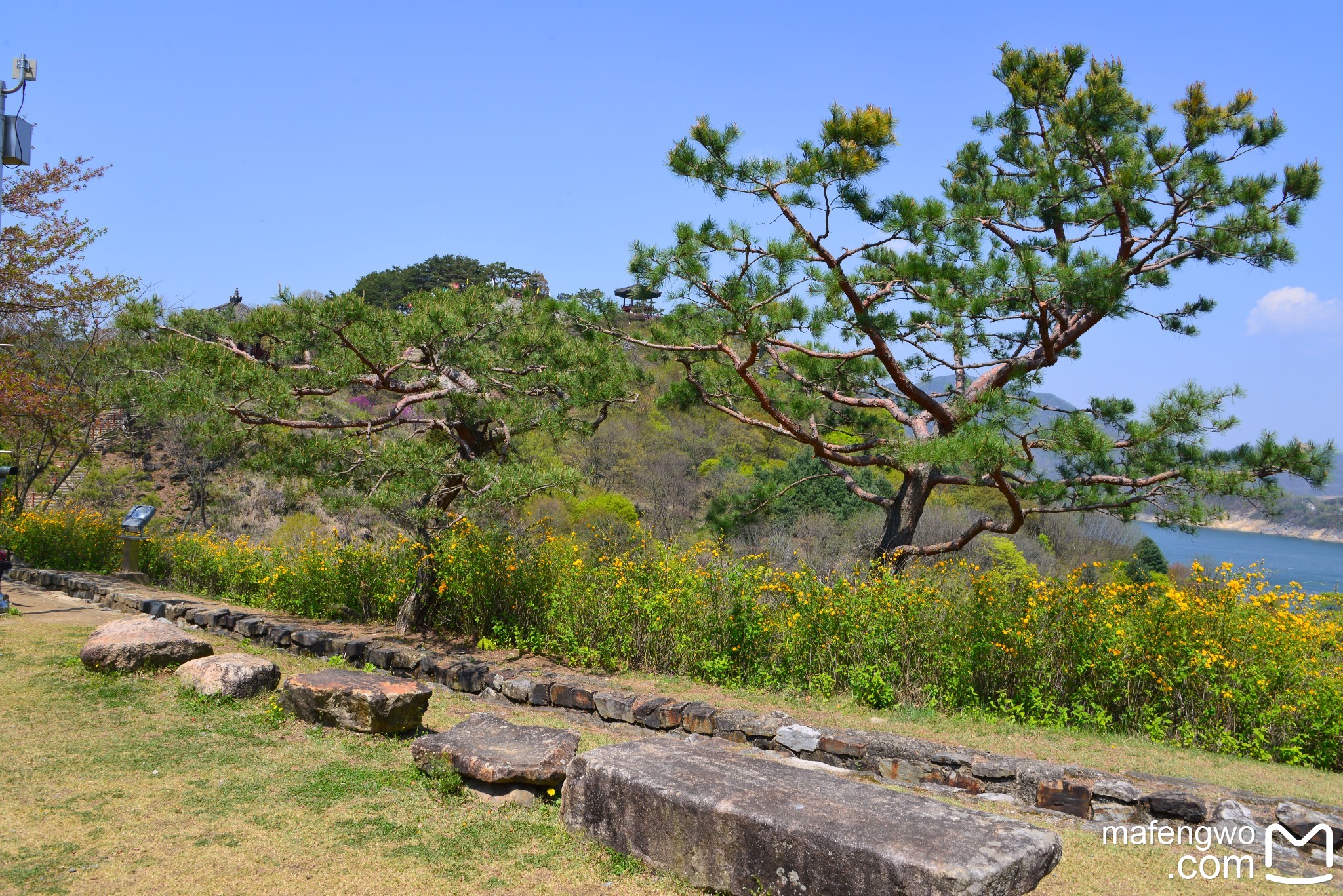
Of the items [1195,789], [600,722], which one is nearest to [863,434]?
[600,722]

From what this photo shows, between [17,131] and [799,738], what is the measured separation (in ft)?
30.8

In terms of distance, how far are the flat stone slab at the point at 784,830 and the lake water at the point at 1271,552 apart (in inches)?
605

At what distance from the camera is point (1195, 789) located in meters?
5.07

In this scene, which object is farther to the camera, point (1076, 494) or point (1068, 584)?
point (1076, 494)

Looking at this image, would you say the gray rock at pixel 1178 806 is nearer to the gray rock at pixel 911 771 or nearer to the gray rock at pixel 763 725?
the gray rock at pixel 911 771

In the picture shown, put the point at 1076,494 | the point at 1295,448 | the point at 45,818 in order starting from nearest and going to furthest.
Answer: the point at 45,818 → the point at 1295,448 → the point at 1076,494

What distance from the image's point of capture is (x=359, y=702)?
5969 mm

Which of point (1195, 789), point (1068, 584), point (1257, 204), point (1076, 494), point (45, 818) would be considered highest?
point (1257, 204)

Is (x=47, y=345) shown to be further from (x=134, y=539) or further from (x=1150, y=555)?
(x=1150, y=555)

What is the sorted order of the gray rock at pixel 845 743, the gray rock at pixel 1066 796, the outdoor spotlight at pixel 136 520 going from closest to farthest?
1. the gray rock at pixel 1066 796
2. the gray rock at pixel 845 743
3. the outdoor spotlight at pixel 136 520

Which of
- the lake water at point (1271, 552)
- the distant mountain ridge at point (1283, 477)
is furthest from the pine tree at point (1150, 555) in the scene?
the distant mountain ridge at point (1283, 477)

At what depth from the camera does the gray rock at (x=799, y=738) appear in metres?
6.09

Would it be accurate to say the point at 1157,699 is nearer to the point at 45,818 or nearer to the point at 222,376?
the point at 45,818

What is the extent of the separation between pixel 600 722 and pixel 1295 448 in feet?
22.3
